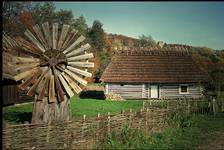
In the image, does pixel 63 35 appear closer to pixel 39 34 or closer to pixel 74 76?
pixel 39 34

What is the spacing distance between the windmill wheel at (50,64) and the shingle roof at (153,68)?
18.9m

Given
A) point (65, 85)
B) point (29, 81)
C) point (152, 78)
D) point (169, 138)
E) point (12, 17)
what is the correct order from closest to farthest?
point (29, 81) → point (169, 138) → point (65, 85) → point (152, 78) → point (12, 17)

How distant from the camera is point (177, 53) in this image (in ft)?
136

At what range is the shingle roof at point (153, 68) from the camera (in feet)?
124

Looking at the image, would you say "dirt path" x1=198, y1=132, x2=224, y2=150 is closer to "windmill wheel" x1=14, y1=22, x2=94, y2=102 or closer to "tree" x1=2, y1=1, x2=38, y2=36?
"windmill wheel" x1=14, y1=22, x2=94, y2=102

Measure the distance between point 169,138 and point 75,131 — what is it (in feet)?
18.3

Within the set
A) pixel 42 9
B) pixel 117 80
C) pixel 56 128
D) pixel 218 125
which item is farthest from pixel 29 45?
pixel 42 9

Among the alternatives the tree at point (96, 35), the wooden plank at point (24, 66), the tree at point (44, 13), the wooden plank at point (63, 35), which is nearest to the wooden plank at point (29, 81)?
the wooden plank at point (24, 66)

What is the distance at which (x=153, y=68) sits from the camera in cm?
3897

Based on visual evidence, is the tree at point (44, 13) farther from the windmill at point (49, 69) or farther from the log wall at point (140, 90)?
the windmill at point (49, 69)

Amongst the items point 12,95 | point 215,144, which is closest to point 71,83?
point 215,144

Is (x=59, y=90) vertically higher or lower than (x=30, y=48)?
lower

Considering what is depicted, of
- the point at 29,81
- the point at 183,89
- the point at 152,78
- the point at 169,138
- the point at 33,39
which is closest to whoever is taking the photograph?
the point at 29,81

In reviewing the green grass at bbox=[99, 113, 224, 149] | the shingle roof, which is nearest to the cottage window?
the shingle roof
